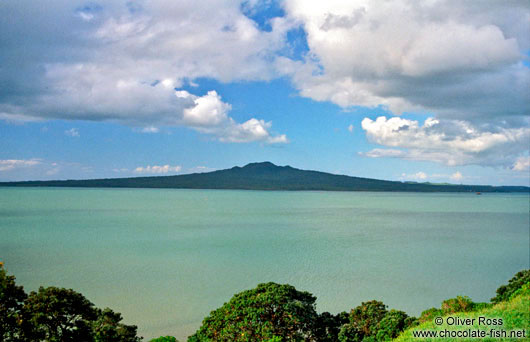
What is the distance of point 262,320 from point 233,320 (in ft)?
2.19

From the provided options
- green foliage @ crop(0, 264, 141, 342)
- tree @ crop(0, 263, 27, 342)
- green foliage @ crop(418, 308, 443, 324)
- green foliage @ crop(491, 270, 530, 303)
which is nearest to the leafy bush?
green foliage @ crop(418, 308, 443, 324)

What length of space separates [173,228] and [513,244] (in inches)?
1201

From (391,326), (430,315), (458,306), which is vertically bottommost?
(391,326)

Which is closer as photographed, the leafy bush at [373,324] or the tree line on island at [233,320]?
the tree line on island at [233,320]

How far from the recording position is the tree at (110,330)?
360 inches

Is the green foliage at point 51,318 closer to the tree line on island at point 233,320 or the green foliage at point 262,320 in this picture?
the tree line on island at point 233,320

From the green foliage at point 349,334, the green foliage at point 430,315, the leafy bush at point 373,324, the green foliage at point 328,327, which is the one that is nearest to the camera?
the green foliage at point 430,315

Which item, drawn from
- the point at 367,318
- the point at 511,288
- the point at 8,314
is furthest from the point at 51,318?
the point at 511,288

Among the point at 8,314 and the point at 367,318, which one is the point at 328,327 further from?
the point at 8,314

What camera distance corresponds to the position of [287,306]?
938 centimetres

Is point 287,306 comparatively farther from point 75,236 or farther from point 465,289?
point 75,236

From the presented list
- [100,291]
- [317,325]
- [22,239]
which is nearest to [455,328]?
[317,325]

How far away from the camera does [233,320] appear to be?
9.37 meters

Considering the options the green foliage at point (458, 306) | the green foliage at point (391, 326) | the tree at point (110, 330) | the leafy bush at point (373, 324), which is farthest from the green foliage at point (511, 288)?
the tree at point (110, 330)
